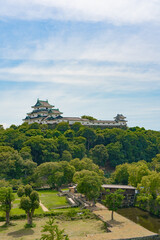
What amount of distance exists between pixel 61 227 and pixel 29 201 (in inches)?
171

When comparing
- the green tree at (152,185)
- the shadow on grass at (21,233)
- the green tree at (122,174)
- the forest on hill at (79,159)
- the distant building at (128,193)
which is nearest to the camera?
the shadow on grass at (21,233)

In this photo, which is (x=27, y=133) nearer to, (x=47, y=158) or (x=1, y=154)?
(x=47, y=158)

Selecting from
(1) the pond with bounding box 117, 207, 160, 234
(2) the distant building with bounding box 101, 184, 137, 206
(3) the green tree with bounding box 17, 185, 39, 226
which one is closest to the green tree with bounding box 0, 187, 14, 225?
(3) the green tree with bounding box 17, 185, 39, 226

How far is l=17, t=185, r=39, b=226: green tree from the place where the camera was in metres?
24.7

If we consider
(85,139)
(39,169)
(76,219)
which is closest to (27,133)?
(85,139)

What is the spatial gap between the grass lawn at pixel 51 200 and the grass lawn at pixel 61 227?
Answer: 17.7 ft

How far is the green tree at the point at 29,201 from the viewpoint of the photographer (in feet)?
81.1

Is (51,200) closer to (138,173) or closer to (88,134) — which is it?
(138,173)

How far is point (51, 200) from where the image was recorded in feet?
117

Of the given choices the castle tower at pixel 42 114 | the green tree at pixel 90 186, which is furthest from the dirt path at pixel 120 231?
the castle tower at pixel 42 114

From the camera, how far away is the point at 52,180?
41.0 metres

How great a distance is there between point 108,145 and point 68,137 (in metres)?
10.9

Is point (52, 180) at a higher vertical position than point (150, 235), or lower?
higher

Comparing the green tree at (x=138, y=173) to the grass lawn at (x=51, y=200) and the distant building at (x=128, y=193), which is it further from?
the grass lawn at (x=51, y=200)
